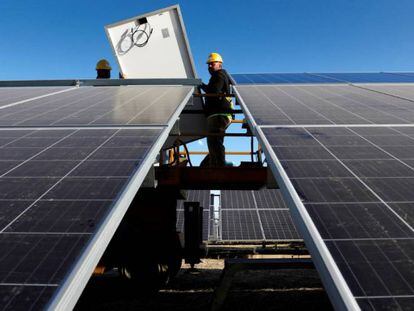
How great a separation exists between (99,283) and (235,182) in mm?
4640

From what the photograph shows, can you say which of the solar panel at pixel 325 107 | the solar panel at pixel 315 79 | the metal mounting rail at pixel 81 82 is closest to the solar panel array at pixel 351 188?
the solar panel at pixel 325 107

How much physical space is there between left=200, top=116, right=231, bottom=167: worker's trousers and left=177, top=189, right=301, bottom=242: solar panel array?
8.42 ft

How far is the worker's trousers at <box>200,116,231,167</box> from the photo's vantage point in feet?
28.5

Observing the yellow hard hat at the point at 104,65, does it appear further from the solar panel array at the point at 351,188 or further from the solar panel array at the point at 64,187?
the solar panel array at the point at 351,188

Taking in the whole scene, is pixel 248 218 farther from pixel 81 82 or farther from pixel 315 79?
pixel 81 82

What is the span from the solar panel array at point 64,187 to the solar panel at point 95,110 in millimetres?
20

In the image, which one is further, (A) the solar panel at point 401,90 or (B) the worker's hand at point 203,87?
(B) the worker's hand at point 203,87

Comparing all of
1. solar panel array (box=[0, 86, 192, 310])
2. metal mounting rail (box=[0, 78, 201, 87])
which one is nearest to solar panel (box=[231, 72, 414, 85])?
metal mounting rail (box=[0, 78, 201, 87])

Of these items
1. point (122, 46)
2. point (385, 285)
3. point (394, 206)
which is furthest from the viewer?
point (122, 46)

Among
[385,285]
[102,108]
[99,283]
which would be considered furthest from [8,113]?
[385,285]

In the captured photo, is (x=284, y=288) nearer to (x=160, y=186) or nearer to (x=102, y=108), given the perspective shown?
(x=160, y=186)

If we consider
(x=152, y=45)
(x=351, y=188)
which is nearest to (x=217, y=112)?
(x=152, y=45)

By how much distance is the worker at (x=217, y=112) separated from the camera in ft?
28.6

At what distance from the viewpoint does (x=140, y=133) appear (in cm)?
470
